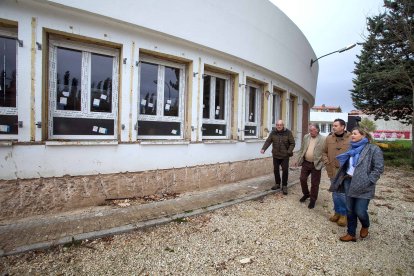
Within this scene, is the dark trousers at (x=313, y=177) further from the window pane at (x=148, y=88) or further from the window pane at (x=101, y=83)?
the window pane at (x=101, y=83)

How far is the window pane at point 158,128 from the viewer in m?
5.52

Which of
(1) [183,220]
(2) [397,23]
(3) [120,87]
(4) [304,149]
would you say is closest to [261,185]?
(4) [304,149]

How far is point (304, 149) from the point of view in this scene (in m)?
5.20

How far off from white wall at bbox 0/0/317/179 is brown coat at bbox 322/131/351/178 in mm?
2947

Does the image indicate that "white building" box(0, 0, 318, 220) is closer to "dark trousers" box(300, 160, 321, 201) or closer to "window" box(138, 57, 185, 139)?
"window" box(138, 57, 185, 139)

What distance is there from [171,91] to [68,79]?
7.64 feet

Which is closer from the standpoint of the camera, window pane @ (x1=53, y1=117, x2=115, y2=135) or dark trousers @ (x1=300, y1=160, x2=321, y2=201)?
window pane @ (x1=53, y1=117, x2=115, y2=135)

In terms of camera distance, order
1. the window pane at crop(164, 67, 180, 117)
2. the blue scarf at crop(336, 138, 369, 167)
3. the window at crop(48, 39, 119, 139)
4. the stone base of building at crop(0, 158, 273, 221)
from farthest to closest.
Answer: the window pane at crop(164, 67, 180, 117), the window at crop(48, 39, 119, 139), the stone base of building at crop(0, 158, 273, 221), the blue scarf at crop(336, 138, 369, 167)

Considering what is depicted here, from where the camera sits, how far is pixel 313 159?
4.94 m

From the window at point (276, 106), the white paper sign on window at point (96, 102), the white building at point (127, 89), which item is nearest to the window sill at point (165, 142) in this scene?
the white building at point (127, 89)

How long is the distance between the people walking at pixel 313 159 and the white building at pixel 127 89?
2.27 metres

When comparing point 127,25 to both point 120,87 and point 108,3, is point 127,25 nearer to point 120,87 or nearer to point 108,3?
point 108,3

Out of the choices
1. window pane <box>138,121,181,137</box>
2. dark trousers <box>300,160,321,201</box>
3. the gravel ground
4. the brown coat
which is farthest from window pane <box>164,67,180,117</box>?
the brown coat

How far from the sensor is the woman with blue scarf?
336 cm
